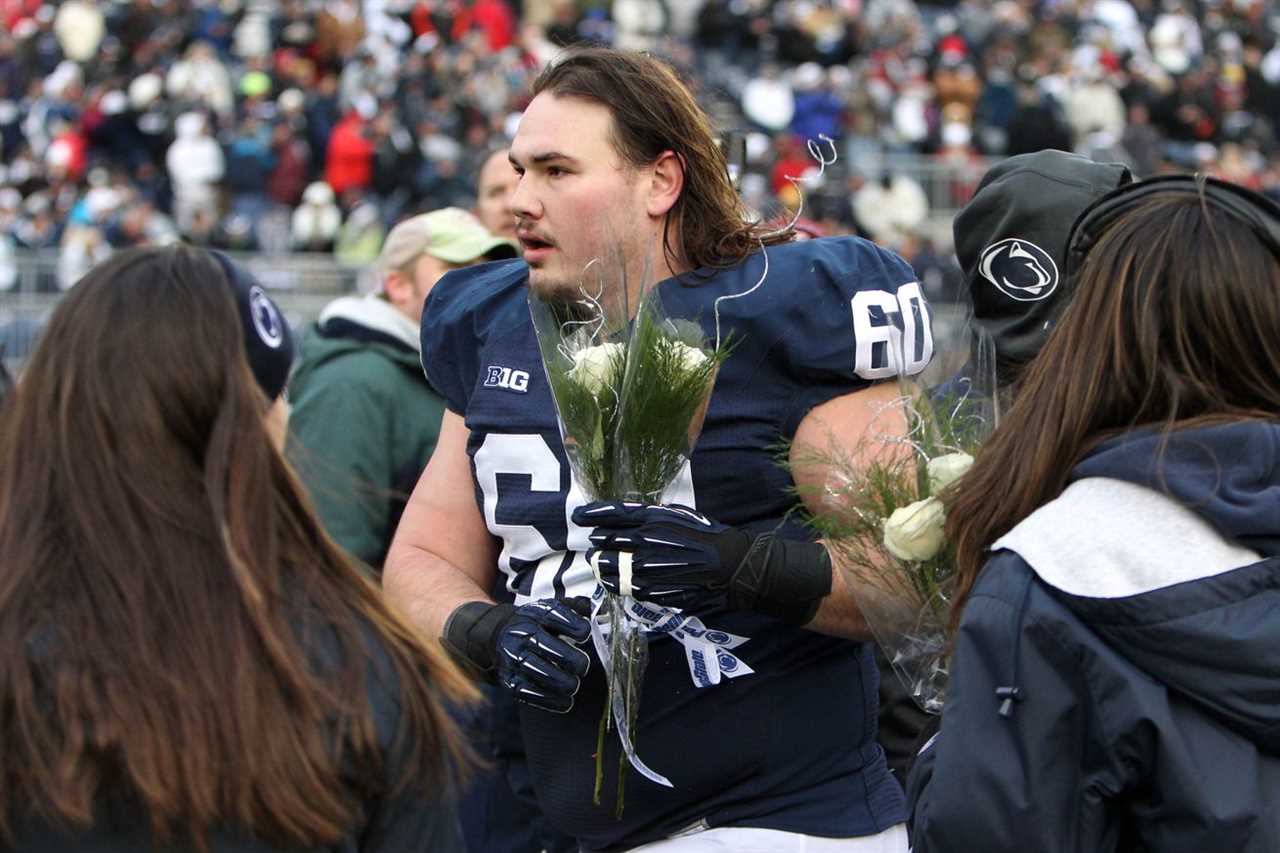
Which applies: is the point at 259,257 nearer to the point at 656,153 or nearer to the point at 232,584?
the point at 656,153

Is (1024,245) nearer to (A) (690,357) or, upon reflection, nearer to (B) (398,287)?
(A) (690,357)

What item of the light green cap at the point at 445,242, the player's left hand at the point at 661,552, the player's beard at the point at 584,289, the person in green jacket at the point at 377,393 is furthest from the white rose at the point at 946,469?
the light green cap at the point at 445,242

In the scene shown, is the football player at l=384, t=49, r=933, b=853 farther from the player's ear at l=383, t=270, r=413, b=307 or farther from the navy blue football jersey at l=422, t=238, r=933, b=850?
the player's ear at l=383, t=270, r=413, b=307

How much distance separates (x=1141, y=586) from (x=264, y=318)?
1101 millimetres

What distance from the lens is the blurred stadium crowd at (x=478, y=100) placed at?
1953cm

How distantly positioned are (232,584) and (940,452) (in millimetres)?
1144

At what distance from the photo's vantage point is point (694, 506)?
3.11m

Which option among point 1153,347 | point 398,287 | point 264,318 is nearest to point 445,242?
point 398,287

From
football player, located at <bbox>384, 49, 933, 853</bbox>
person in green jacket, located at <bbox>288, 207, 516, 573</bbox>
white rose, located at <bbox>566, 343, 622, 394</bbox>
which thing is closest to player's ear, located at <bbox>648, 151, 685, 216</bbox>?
football player, located at <bbox>384, 49, 933, 853</bbox>

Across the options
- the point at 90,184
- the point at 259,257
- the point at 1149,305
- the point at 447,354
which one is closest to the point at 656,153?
the point at 447,354

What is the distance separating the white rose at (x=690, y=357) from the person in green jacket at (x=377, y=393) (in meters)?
2.01

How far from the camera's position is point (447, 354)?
11.3 feet

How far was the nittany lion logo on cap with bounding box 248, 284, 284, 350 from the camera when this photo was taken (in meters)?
2.19

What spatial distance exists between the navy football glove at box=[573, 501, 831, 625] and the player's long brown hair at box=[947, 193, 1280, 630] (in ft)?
1.78
